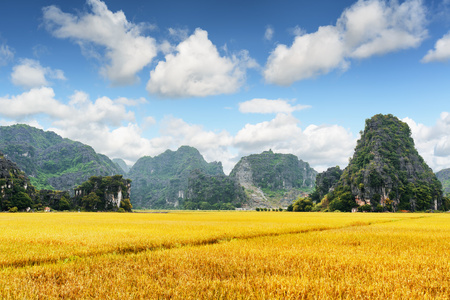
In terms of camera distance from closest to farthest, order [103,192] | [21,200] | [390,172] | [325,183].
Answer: [21,200], [390,172], [103,192], [325,183]

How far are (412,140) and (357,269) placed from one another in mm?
164224

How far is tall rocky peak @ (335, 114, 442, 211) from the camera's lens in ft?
351

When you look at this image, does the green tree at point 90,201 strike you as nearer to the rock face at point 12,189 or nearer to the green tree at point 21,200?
the rock face at point 12,189

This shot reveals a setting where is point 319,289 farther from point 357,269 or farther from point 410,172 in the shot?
point 410,172

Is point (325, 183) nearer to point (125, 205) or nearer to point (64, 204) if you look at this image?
point (125, 205)

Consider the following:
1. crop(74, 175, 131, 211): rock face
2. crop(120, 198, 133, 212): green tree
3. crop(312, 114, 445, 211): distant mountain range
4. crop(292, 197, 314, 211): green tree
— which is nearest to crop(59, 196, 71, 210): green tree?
crop(74, 175, 131, 211): rock face

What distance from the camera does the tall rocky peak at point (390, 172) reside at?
107062mm

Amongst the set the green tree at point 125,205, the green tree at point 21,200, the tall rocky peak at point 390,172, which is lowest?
the green tree at point 125,205

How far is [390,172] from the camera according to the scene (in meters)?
114

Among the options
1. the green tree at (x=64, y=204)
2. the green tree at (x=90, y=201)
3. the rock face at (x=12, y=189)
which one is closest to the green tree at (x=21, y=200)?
the rock face at (x=12, y=189)

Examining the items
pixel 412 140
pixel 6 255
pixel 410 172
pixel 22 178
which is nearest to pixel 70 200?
pixel 22 178

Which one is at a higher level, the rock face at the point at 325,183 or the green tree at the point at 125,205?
the rock face at the point at 325,183

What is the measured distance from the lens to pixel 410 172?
118 meters

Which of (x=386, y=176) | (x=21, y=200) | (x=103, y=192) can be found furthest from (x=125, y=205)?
(x=386, y=176)
